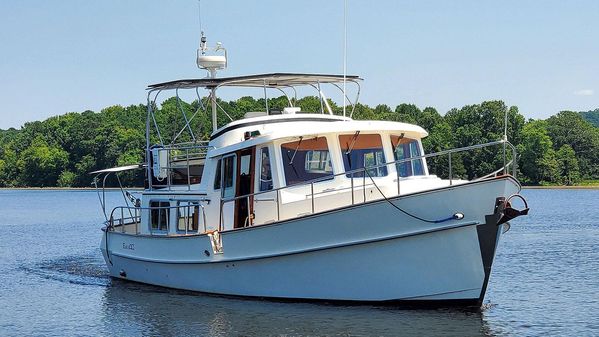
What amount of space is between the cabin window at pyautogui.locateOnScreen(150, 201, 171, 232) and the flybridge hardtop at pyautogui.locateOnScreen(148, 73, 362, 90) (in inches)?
114

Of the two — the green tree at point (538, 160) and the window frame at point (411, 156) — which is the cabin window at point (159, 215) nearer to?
the window frame at point (411, 156)

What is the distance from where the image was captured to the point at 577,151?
367 ft

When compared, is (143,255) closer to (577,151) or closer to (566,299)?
(566,299)

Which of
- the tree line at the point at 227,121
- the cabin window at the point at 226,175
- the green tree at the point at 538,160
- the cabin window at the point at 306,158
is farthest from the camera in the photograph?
the green tree at the point at 538,160

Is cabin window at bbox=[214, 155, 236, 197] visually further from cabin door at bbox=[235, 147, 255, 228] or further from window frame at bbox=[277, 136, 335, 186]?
window frame at bbox=[277, 136, 335, 186]

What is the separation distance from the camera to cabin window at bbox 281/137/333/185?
18594mm

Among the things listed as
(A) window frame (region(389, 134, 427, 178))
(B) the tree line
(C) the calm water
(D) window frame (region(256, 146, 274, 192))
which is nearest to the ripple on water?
(C) the calm water

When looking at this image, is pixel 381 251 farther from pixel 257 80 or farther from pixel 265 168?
pixel 257 80

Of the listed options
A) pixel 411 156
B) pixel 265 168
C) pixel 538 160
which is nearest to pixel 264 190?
pixel 265 168

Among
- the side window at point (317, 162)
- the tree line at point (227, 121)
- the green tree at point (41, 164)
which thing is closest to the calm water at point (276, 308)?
the side window at point (317, 162)

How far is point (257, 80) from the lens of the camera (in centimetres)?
2083

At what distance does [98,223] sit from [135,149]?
66035mm

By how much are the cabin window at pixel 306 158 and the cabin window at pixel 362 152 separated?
1.30 feet

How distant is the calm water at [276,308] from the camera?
1678 centimetres
